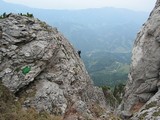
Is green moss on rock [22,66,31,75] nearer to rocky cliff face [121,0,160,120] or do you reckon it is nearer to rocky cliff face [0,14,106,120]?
rocky cliff face [0,14,106,120]

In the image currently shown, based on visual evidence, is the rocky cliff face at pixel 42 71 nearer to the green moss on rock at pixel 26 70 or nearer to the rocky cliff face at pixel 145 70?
the green moss on rock at pixel 26 70

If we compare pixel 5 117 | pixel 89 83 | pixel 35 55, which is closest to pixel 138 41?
pixel 89 83

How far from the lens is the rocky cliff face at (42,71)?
28.1 metres

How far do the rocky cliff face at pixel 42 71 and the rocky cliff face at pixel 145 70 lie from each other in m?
7.67

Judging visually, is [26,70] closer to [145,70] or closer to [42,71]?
[42,71]

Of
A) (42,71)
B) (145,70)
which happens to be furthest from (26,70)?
→ (145,70)

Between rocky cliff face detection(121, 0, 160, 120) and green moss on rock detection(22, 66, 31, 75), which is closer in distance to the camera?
green moss on rock detection(22, 66, 31, 75)

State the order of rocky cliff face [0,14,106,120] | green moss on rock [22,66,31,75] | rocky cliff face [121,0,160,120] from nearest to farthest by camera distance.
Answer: rocky cliff face [0,14,106,120] < green moss on rock [22,66,31,75] < rocky cliff face [121,0,160,120]

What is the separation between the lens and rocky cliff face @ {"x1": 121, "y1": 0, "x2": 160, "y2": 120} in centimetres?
4009

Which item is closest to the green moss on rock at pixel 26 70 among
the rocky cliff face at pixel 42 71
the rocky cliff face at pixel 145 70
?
the rocky cliff face at pixel 42 71

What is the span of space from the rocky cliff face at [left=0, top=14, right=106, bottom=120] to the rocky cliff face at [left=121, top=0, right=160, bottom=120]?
767cm

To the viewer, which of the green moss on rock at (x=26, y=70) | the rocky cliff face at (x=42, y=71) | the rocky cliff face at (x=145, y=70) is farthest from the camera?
the rocky cliff face at (x=145, y=70)

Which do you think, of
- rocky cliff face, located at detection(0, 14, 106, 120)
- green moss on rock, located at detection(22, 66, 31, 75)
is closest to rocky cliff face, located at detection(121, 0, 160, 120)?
rocky cliff face, located at detection(0, 14, 106, 120)

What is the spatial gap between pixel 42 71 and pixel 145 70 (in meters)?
16.3
